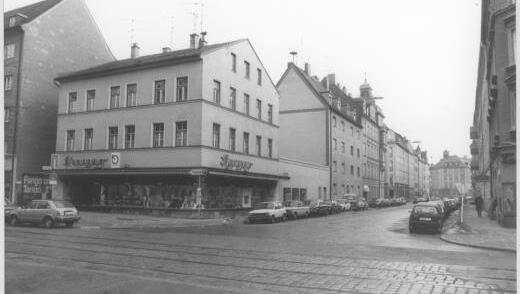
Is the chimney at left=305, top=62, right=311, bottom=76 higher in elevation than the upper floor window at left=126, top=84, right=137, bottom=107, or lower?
higher

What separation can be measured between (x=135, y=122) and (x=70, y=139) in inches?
255

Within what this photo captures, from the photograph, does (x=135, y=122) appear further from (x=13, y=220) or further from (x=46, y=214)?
(x=46, y=214)

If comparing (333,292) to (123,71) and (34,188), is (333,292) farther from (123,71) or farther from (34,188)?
(34,188)

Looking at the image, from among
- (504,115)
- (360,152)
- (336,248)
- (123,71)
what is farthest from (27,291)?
(360,152)

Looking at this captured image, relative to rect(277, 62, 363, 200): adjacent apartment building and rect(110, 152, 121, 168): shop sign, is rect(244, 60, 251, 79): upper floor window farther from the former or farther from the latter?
rect(277, 62, 363, 200): adjacent apartment building

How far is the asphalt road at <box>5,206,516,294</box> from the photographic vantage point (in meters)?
8.55

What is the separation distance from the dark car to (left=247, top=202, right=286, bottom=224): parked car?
9149mm

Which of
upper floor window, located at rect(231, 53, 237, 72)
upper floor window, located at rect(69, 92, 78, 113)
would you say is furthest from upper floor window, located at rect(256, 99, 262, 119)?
upper floor window, located at rect(69, 92, 78, 113)

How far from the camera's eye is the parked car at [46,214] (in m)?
23.4

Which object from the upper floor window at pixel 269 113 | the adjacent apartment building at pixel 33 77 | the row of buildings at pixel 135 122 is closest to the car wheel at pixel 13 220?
the row of buildings at pixel 135 122

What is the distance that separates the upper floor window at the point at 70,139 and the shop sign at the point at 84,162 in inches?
35.2

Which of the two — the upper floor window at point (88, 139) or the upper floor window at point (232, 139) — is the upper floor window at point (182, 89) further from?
the upper floor window at point (88, 139)

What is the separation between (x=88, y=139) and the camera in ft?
117

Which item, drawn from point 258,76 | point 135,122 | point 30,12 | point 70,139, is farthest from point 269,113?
point 30,12
